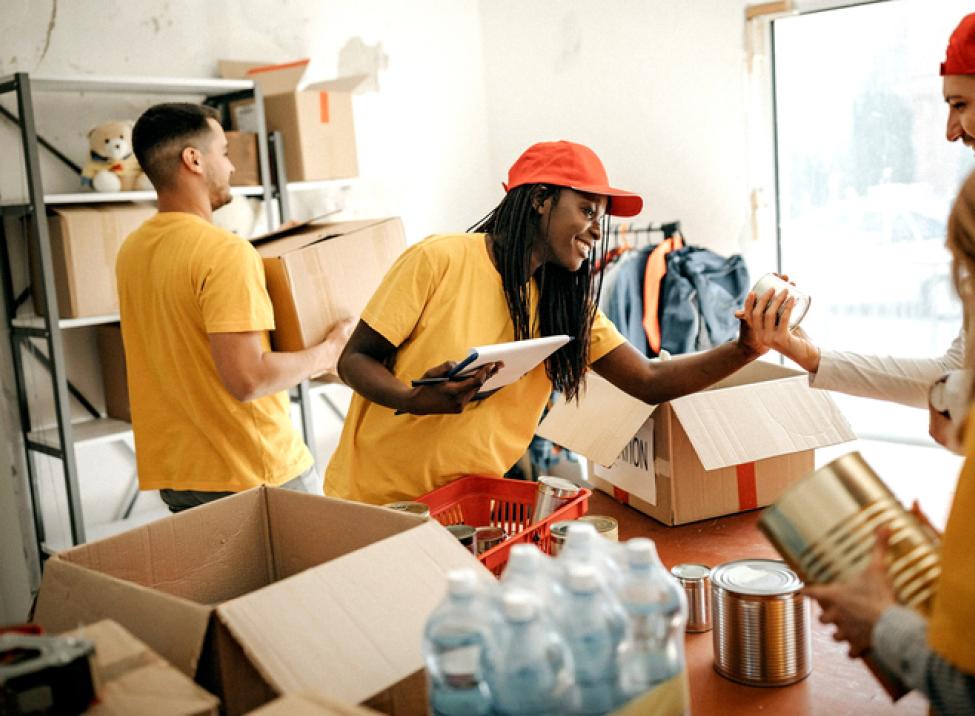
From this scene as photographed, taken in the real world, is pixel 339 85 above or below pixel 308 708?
above

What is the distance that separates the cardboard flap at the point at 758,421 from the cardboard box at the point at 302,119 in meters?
2.23

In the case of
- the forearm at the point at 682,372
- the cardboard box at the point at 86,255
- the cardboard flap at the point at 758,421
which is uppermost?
the cardboard box at the point at 86,255

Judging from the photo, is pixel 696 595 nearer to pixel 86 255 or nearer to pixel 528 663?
pixel 528 663

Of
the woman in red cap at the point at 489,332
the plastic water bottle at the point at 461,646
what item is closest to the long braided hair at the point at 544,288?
the woman in red cap at the point at 489,332

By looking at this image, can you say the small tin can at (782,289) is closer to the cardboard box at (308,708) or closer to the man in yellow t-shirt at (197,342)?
the man in yellow t-shirt at (197,342)

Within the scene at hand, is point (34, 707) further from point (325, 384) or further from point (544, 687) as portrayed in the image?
point (325, 384)

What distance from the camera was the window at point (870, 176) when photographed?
3.70 meters

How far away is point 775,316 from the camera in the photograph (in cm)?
188

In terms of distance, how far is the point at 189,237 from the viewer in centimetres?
216

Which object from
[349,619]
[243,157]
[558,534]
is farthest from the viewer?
[243,157]

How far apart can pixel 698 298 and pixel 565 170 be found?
2102 millimetres

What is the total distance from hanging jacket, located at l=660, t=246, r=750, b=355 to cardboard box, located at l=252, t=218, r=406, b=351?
153 cm

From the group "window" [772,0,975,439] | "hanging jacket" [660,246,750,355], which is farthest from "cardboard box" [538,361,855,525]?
"window" [772,0,975,439]

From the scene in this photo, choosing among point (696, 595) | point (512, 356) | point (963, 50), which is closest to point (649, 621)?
point (696, 595)
